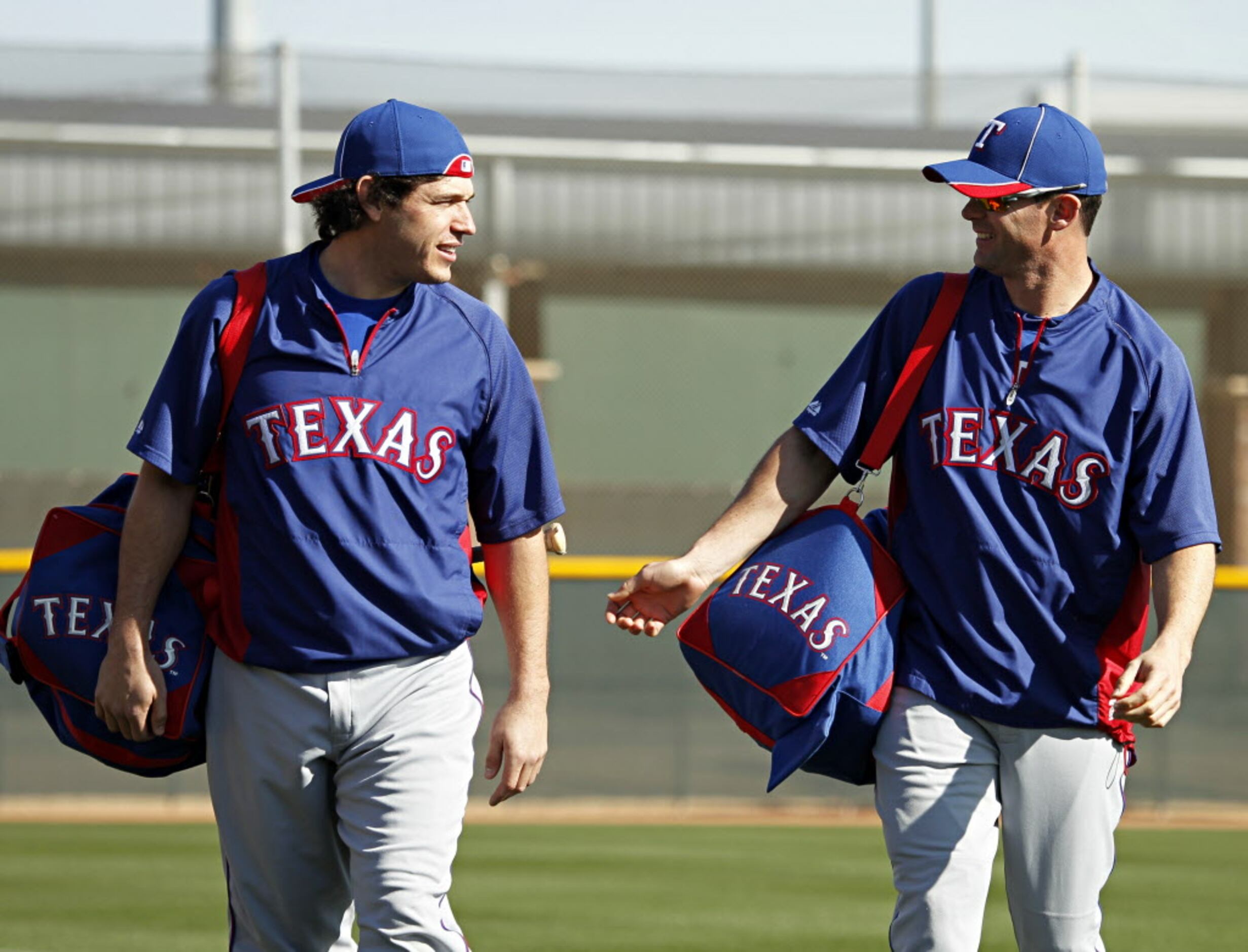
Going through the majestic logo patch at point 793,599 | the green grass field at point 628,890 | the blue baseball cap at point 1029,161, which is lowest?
the green grass field at point 628,890

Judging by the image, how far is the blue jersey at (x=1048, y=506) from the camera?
11.3ft

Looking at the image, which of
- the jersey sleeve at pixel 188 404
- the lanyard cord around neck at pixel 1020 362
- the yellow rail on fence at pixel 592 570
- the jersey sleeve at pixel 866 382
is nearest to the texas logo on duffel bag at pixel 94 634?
the jersey sleeve at pixel 188 404

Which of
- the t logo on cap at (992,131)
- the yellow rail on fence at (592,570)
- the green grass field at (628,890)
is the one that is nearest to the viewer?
the t logo on cap at (992,131)

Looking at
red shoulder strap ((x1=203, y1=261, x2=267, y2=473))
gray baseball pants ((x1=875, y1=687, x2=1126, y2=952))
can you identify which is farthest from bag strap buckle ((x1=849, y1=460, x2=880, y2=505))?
red shoulder strap ((x1=203, y1=261, x2=267, y2=473))

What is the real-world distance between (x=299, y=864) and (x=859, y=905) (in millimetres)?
4003

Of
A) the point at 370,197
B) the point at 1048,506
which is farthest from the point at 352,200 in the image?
the point at 1048,506

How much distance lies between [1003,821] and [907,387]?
0.87 metres

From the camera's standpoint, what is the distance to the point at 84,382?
16.0 m

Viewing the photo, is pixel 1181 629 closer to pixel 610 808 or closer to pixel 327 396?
pixel 327 396

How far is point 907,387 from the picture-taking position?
3.57 metres

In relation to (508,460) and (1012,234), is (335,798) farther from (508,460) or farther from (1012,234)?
(1012,234)

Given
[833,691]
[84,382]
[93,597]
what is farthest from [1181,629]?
[84,382]

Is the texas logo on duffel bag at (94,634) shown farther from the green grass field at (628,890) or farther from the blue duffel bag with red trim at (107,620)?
the green grass field at (628,890)

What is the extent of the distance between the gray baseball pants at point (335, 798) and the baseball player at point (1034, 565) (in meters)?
0.68
